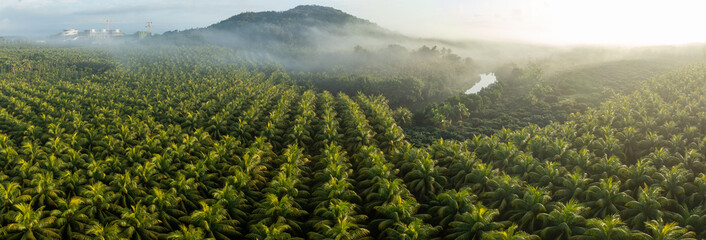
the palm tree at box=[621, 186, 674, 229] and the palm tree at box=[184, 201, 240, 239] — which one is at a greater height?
the palm tree at box=[621, 186, 674, 229]

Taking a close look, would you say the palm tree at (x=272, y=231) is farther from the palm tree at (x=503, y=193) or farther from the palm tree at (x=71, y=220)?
the palm tree at (x=503, y=193)

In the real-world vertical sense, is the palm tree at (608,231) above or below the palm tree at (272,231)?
above

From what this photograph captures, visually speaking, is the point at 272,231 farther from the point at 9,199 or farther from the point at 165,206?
the point at 9,199

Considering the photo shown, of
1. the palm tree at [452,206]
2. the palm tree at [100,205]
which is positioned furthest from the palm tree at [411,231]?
the palm tree at [100,205]

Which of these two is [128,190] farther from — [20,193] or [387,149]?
[387,149]

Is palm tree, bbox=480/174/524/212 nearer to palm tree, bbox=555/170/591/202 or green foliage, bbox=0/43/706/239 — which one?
green foliage, bbox=0/43/706/239

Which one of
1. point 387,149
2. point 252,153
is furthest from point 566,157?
point 252,153

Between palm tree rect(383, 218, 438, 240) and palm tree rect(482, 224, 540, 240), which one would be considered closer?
palm tree rect(482, 224, 540, 240)

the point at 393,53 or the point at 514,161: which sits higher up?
the point at 393,53

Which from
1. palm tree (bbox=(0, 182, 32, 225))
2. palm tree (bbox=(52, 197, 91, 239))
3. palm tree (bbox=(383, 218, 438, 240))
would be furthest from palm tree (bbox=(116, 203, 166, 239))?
palm tree (bbox=(383, 218, 438, 240))
